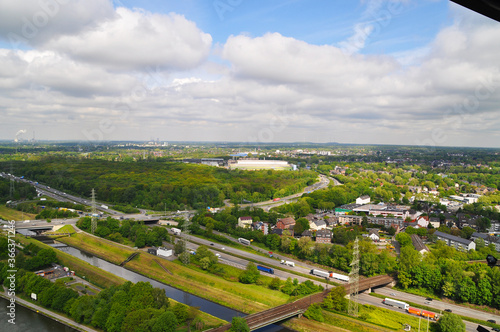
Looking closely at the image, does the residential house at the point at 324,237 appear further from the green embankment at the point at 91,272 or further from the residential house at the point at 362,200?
the residential house at the point at 362,200

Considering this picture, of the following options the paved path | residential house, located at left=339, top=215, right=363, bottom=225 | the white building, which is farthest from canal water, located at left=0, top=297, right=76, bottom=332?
residential house, located at left=339, top=215, right=363, bottom=225

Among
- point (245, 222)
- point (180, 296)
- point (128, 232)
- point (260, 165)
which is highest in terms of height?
point (260, 165)

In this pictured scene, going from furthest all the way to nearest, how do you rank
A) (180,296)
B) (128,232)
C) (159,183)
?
(159,183) < (128,232) < (180,296)

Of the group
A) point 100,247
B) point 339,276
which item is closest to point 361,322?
point 339,276

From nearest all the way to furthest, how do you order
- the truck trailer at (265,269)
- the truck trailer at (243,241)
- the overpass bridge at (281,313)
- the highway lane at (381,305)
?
the overpass bridge at (281,313), the highway lane at (381,305), the truck trailer at (265,269), the truck trailer at (243,241)

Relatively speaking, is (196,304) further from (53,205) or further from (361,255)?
(53,205)

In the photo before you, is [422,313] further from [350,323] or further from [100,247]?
[100,247]

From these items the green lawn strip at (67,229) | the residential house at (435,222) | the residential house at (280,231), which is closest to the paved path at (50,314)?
the green lawn strip at (67,229)

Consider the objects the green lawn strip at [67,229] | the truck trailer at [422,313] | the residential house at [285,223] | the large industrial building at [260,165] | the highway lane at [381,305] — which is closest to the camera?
the highway lane at [381,305]

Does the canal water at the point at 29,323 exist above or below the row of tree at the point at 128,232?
below
